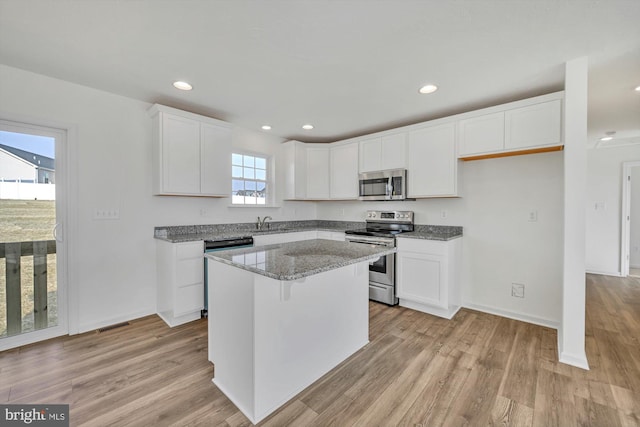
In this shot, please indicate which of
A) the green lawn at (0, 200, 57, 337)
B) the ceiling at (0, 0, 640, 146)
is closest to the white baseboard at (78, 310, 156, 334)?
the green lawn at (0, 200, 57, 337)

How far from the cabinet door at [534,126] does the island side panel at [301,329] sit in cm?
202

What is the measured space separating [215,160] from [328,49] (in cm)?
198

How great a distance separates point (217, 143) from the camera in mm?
3355

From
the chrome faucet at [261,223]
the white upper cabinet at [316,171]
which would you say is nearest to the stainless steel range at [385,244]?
the white upper cabinet at [316,171]

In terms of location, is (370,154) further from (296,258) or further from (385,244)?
(296,258)

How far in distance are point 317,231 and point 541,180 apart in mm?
2847

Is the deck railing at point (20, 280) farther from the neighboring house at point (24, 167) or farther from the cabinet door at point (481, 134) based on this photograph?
the cabinet door at point (481, 134)

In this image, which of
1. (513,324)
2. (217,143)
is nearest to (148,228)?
(217,143)

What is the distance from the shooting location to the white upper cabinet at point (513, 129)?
2539 millimetres

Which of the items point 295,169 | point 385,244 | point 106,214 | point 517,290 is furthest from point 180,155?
point 517,290

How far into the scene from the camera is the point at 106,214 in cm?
280

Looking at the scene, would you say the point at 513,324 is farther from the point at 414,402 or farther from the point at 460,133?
the point at 460,133

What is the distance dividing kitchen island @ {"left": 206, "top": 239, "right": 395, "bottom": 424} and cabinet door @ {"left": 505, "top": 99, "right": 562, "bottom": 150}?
1.90 metres

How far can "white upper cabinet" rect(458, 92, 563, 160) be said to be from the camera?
254 cm
